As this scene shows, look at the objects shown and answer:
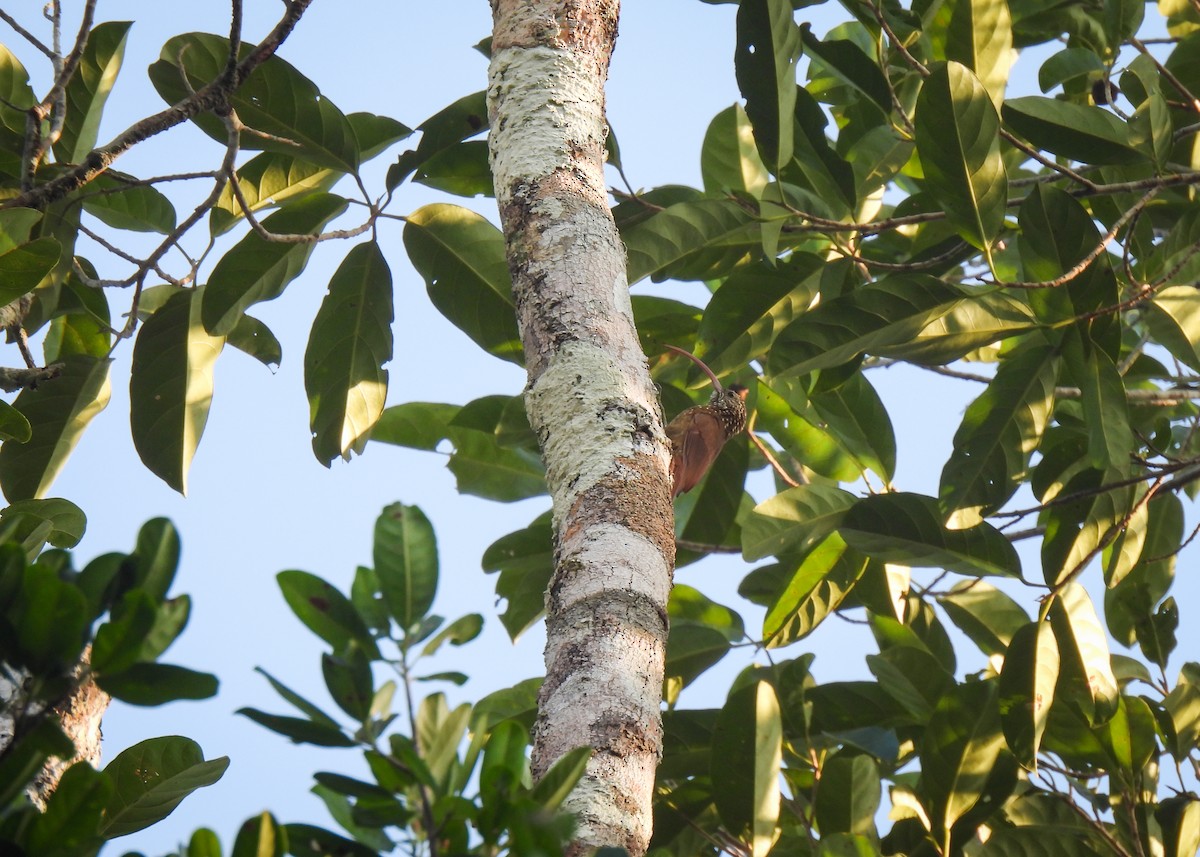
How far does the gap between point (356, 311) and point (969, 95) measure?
109 centimetres

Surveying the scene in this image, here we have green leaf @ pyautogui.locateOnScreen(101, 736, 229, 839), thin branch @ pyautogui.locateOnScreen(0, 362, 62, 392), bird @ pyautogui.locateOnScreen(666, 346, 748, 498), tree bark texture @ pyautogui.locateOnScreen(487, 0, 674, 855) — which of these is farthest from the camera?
bird @ pyautogui.locateOnScreen(666, 346, 748, 498)

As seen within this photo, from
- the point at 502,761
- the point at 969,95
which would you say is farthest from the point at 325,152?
the point at 502,761

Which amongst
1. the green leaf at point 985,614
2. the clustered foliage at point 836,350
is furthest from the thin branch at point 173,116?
the green leaf at point 985,614

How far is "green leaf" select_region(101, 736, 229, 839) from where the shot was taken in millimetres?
1142

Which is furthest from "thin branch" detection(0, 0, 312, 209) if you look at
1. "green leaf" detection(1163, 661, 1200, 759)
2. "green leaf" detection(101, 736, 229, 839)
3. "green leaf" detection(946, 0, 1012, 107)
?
"green leaf" detection(1163, 661, 1200, 759)

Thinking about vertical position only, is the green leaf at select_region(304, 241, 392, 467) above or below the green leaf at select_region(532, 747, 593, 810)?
above

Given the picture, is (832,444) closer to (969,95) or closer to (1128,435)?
(1128,435)

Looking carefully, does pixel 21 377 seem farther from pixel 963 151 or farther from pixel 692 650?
pixel 963 151

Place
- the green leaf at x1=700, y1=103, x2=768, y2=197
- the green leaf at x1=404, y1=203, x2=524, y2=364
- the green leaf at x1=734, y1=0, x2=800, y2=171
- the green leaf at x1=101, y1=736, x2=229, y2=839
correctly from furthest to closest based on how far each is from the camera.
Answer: the green leaf at x1=700, y1=103, x2=768, y2=197 < the green leaf at x1=404, y1=203, x2=524, y2=364 < the green leaf at x1=734, y1=0, x2=800, y2=171 < the green leaf at x1=101, y1=736, x2=229, y2=839

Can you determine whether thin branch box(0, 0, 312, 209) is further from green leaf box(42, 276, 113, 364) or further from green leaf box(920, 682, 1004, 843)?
green leaf box(920, 682, 1004, 843)

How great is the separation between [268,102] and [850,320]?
1028mm

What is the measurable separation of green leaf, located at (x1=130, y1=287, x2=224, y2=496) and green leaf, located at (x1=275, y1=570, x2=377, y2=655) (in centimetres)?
129

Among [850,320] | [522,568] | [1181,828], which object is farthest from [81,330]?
[1181,828]

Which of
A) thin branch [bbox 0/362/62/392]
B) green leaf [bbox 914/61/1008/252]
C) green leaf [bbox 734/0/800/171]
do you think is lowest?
thin branch [bbox 0/362/62/392]
